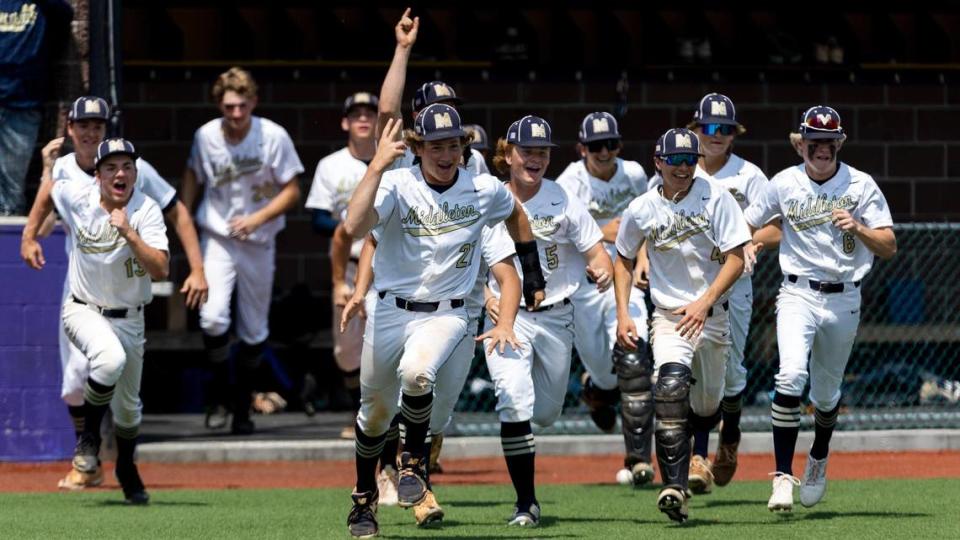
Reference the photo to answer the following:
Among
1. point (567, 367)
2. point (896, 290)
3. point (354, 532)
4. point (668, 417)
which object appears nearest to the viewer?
point (354, 532)

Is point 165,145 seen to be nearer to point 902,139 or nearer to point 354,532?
point 902,139

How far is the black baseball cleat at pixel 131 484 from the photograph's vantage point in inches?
437

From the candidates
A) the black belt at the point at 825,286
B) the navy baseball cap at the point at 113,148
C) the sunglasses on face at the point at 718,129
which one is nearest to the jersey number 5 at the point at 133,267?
the navy baseball cap at the point at 113,148

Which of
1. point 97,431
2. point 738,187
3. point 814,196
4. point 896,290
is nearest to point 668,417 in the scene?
point 814,196

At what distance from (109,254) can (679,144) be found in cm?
311

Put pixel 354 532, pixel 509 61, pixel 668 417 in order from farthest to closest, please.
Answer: pixel 509 61, pixel 668 417, pixel 354 532

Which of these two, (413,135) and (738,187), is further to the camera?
(738,187)

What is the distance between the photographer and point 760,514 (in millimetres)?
10352

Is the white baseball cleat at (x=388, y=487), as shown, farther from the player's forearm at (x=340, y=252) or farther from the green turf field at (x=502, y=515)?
the player's forearm at (x=340, y=252)

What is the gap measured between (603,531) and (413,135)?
1.99 metres

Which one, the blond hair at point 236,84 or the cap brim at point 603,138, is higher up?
the blond hair at point 236,84

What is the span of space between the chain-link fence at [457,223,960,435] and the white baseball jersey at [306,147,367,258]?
5.78 feet

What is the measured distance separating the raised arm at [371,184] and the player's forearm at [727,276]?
1864 millimetres

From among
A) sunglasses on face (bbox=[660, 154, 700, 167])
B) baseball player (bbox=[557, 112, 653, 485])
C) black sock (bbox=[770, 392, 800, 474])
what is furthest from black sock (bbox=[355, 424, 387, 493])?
baseball player (bbox=[557, 112, 653, 485])
